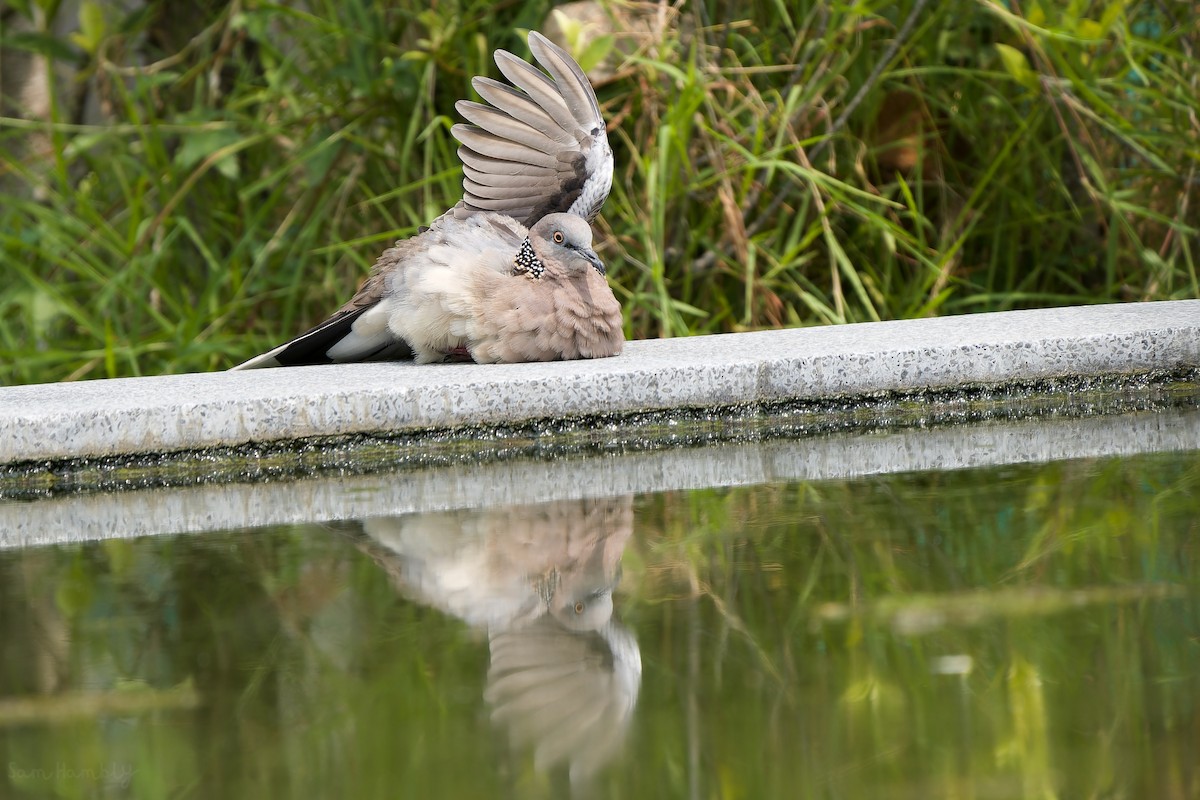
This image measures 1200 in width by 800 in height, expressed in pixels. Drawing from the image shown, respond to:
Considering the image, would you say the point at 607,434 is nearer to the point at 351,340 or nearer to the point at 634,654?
the point at 351,340

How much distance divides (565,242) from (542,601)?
57.9 inches

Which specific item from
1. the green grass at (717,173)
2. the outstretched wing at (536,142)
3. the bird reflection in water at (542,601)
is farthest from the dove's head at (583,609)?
the green grass at (717,173)

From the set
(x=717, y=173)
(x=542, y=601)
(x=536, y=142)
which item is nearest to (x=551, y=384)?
(x=536, y=142)

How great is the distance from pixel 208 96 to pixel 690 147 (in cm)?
184

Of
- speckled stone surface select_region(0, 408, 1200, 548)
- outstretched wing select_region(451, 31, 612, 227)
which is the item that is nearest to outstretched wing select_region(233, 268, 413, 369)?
outstretched wing select_region(451, 31, 612, 227)

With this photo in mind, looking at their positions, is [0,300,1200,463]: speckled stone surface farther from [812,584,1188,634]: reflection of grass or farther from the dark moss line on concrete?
[812,584,1188,634]: reflection of grass

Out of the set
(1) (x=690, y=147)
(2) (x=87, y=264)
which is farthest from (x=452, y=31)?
(2) (x=87, y=264)

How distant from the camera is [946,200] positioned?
14.8ft

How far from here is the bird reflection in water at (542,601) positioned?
1.25m

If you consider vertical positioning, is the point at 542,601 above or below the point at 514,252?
below

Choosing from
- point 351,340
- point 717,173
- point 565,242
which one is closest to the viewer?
point 565,242

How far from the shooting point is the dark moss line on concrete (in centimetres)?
A: 249

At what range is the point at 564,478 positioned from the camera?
7.80 feet

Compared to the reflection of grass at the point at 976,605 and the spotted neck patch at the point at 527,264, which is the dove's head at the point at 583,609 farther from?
the spotted neck patch at the point at 527,264
